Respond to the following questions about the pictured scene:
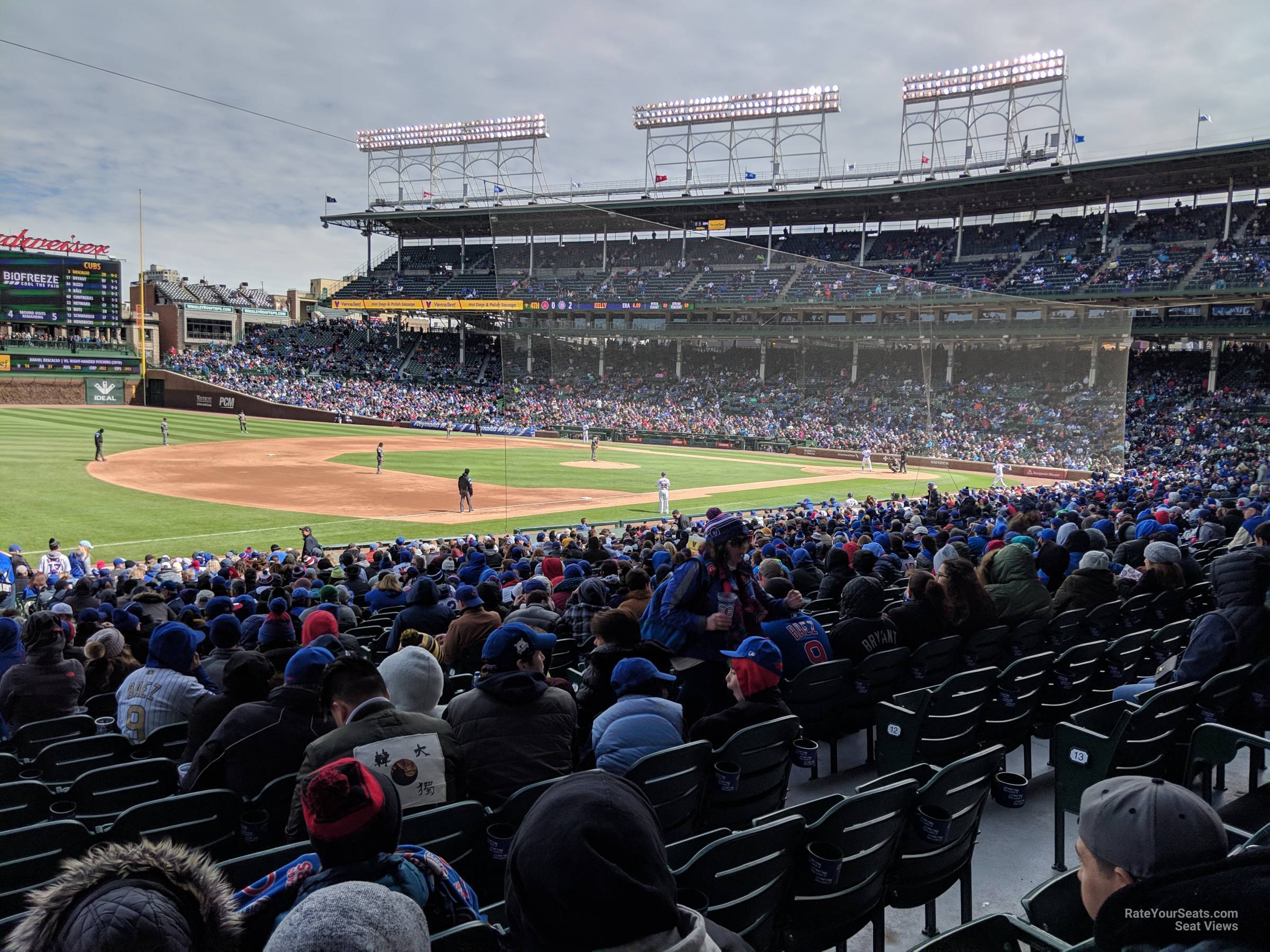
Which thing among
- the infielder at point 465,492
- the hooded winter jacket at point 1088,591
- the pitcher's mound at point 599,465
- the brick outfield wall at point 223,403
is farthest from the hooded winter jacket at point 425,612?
the brick outfield wall at point 223,403

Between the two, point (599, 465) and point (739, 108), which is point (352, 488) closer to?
point (599, 465)

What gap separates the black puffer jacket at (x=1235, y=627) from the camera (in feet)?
17.7

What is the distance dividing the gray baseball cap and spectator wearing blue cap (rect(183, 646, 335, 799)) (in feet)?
11.4

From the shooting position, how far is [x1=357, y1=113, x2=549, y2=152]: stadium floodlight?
212 ft

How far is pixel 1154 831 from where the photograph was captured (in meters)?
1.92

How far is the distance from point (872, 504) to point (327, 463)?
85.7ft

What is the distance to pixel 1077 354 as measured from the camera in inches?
912

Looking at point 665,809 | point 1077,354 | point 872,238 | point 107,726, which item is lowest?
point 107,726

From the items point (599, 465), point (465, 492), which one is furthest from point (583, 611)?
point (599, 465)

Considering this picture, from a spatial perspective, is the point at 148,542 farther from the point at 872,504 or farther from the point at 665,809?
the point at 665,809

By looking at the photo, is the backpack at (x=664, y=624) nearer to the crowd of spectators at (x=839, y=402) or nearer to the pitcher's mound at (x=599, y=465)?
the crowd of spectators at (x=839, y=402)

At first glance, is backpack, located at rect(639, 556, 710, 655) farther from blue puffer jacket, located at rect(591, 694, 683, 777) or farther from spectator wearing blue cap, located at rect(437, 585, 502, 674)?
spectator wearing blue cap, located at rect(437, 585, 502, 674)

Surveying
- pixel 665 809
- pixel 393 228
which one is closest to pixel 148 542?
pixel 665 809

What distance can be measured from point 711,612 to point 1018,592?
3401mm
